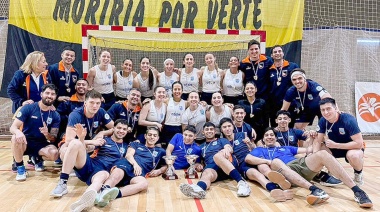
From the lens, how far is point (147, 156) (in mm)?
4590

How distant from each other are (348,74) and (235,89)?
4481 mm

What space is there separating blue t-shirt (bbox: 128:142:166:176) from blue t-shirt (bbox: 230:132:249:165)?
1.01 m

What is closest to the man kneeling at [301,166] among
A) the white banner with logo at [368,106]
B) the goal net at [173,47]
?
the goal net at [173,47]

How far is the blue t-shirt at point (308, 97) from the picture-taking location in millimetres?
5266

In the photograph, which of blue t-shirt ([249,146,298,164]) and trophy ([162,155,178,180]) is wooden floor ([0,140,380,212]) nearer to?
trophy ([162,155,178,180])

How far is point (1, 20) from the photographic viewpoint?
8.27 metres

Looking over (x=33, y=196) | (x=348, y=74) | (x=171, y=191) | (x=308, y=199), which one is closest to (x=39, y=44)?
(x=33, y=196)

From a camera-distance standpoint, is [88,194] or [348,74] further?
[348,74]

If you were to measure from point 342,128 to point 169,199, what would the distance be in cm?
229

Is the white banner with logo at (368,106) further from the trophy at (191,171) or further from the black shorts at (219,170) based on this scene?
the trophy at (191,171)

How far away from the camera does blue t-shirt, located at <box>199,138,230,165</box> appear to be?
4.68 meters

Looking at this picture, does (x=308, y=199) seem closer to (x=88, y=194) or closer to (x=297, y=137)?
(x=297, y=137)

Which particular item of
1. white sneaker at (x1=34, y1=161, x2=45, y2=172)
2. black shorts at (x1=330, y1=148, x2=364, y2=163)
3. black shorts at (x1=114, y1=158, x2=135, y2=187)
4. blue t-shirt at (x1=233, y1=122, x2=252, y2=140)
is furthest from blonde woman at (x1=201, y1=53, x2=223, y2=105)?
white sneaker at (x1=34, y1=161, x2=45, y2=172)

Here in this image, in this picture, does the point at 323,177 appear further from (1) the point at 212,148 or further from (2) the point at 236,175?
(1) the point at 212,148
